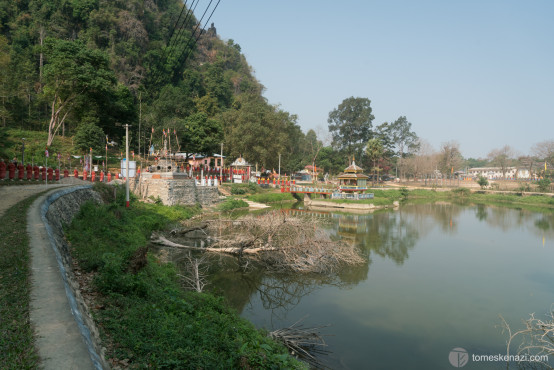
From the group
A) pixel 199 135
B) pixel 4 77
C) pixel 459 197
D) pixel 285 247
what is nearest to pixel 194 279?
pixel 285 247

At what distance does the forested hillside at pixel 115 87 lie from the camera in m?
37.0

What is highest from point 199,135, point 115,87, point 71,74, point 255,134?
point 115,87

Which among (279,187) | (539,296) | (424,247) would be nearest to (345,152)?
(279,187)

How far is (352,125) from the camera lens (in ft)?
263

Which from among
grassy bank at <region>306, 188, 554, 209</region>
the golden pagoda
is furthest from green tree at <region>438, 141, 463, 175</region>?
the golden pagoda

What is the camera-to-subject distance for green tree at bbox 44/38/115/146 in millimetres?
35281

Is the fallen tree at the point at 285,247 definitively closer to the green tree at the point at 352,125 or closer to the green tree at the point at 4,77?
the green tree at the point at 4,77

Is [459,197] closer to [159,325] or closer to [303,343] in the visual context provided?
[303,343]

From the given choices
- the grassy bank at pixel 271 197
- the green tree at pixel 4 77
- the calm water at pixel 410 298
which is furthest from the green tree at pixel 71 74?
the calm water at pixel 410 298

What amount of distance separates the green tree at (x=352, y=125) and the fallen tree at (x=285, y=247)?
205 ft

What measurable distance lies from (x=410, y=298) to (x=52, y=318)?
1309 centimetres

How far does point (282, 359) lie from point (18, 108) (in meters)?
49.9

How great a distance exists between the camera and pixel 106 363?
4684 mm

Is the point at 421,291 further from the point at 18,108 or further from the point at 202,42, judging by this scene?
the point at 202,42
